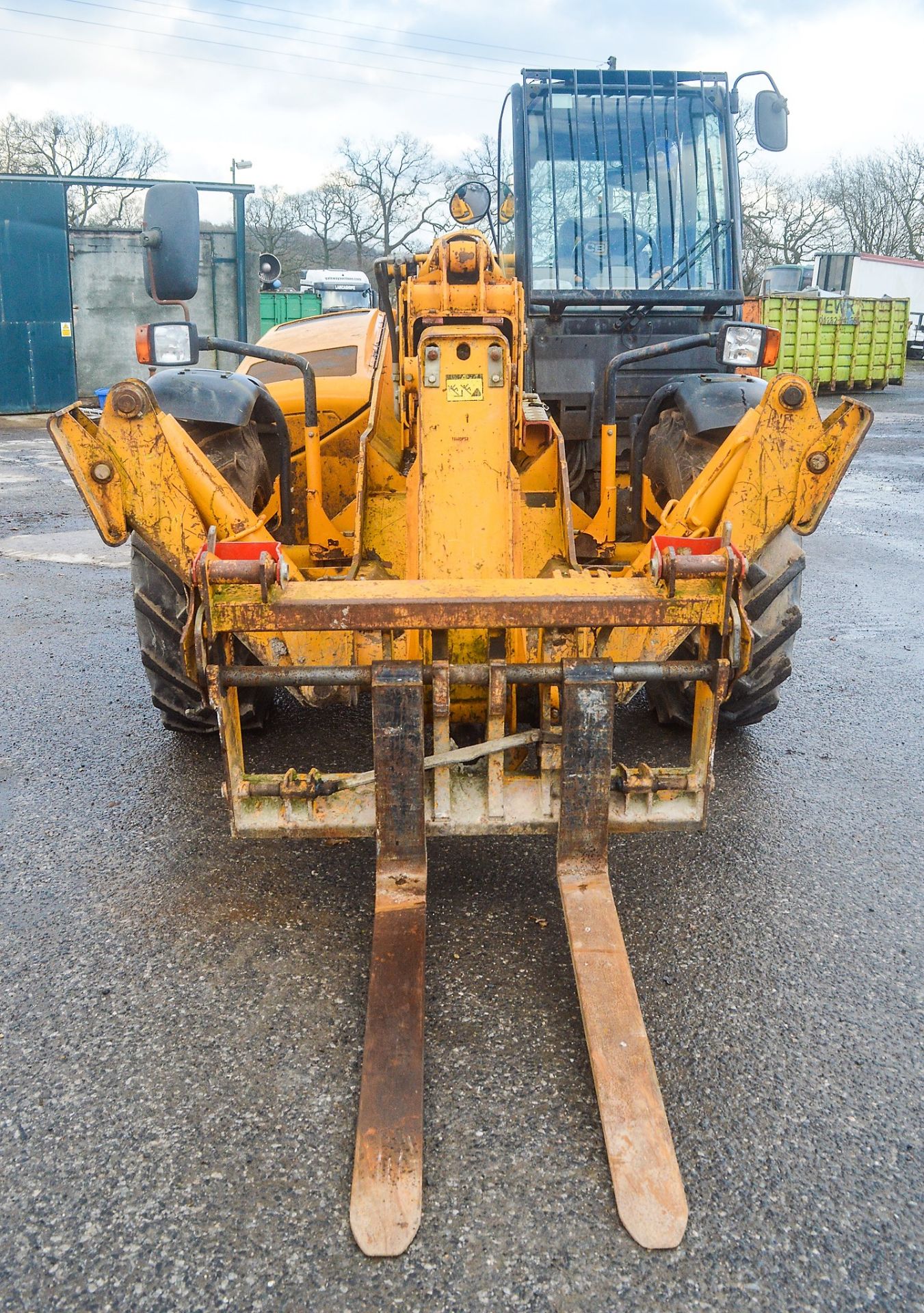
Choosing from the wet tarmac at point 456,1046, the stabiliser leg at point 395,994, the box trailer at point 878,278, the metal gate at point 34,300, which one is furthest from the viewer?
the box trailer at point 878,278

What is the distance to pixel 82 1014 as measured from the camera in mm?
2723

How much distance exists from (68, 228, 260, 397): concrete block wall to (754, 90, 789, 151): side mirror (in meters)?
16.9

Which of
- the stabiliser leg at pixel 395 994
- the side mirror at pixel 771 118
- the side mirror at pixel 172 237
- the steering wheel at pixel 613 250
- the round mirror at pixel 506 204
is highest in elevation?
the side mirror at pixel 771 118

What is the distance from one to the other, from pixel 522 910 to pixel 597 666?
0.80 metres

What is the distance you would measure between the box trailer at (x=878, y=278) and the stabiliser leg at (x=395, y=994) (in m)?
34.5

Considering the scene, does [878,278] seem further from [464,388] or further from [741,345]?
[464,388]

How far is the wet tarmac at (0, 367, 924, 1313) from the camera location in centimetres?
199

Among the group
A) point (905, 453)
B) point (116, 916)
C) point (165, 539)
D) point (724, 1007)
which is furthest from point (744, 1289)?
point (905, 453)

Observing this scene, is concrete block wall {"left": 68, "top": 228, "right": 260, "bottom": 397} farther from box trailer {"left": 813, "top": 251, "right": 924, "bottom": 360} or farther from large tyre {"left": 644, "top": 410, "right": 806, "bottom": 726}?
box trailer {"left": 813, "top": 251, "right": 924, "bottom": 360}

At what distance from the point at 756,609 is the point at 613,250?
241 centimetres

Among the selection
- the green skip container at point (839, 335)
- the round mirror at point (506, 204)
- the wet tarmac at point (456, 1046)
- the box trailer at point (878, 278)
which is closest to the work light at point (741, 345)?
the wet tarmac at point (456, 1046)

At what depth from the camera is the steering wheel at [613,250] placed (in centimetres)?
531

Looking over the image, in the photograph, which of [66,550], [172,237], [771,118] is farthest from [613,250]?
[66,550]

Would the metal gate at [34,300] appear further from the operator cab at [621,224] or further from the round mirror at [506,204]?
the operator cab at [621,224]
